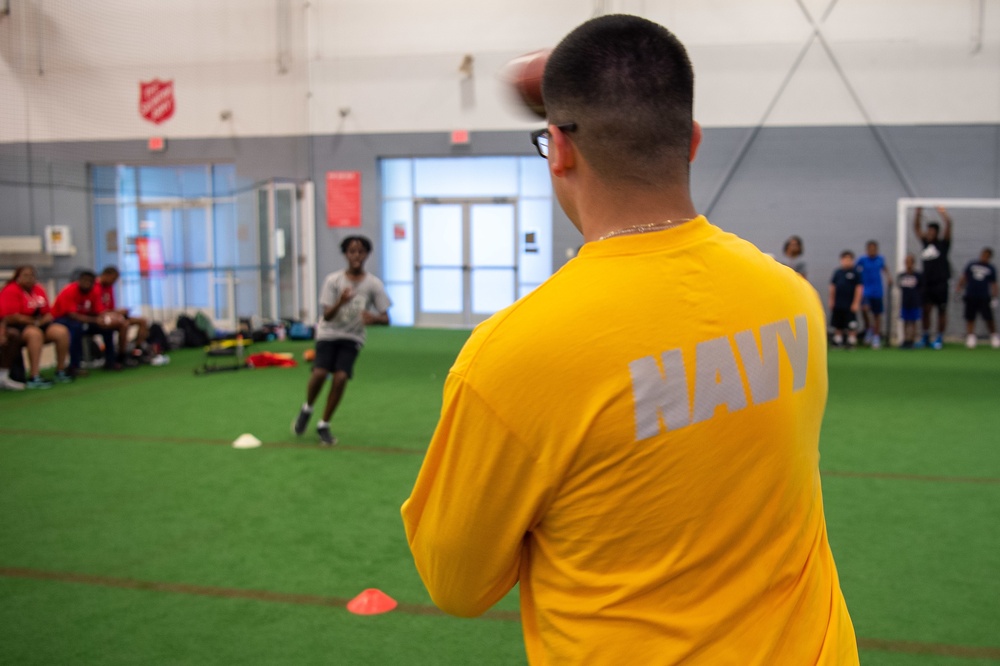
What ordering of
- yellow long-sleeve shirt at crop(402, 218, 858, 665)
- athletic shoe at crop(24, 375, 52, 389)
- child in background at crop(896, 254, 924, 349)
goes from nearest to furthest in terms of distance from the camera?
yellow long-sleeve shirt at crop(402, 218, 858, 665)
athletic shoe at crop(24, 375, 52, 389)
child in background at crop(896, 254, 924, 349)

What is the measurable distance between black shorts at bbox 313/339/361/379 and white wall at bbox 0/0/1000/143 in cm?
1021

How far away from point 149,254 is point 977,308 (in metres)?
15.9

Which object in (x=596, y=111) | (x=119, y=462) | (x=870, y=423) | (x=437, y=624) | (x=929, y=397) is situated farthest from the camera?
(x=929, y=397)

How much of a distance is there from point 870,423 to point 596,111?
7.80m

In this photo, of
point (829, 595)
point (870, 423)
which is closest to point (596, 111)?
point (829, 595)

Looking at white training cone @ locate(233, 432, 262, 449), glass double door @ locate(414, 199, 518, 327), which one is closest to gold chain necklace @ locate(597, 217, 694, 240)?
white training cone @ locate(233, 432, 262, 449)

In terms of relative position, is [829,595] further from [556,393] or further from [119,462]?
[119,462]

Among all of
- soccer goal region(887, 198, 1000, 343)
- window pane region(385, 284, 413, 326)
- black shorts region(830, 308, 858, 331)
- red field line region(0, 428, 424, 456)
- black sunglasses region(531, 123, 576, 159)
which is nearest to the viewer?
black sunglasses region(531, 123, 576, 159)

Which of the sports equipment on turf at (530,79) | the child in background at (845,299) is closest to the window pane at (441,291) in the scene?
the child in background at (845,299)

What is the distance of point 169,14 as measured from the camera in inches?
713

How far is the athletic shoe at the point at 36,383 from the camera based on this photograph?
10688 mm

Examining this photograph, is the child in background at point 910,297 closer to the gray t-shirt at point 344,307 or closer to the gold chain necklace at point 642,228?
the gray t-shirt at point 344,307

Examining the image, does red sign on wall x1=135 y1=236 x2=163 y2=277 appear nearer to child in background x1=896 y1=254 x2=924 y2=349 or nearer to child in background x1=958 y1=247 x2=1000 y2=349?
child in background x1=896 y1=254 x2=924 y2=349

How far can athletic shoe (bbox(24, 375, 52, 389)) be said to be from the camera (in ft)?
35.1
